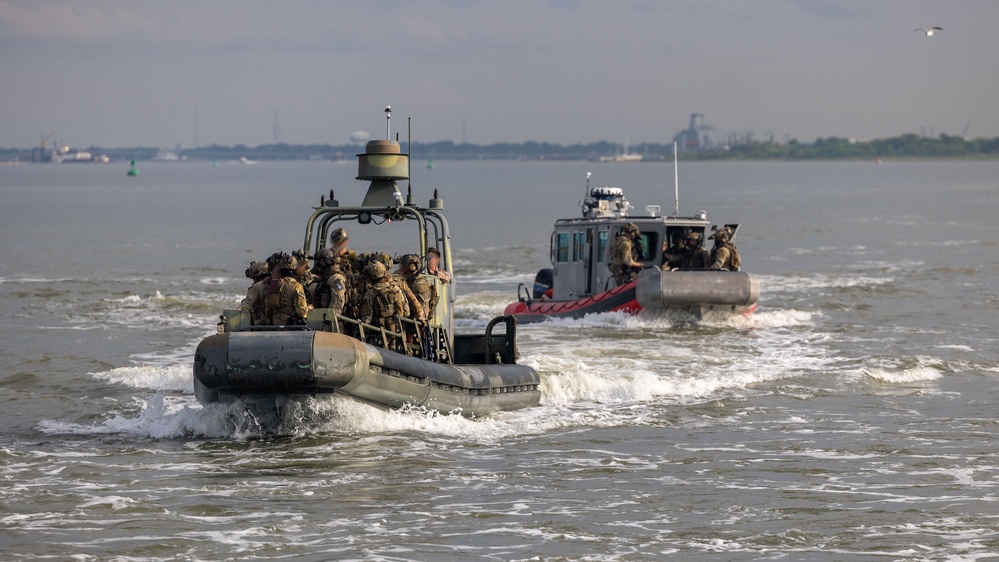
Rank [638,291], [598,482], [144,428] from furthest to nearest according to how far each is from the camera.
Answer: [638,291] → [144,428] → [598,482]

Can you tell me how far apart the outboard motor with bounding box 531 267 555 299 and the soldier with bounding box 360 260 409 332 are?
14.2 metres

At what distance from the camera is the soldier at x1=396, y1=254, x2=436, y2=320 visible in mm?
14531

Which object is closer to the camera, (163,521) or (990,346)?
(163,521)

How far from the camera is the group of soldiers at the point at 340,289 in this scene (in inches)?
526

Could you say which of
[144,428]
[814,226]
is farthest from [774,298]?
[814,226]

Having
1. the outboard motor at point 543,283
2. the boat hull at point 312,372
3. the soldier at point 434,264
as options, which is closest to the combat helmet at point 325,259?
the boat hull at point 312,372

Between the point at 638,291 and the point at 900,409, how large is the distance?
9.03m

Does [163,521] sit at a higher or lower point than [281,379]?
lower

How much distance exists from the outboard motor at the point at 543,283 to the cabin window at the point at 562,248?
0.94 metres

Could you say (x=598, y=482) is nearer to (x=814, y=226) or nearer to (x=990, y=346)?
(x=990, y=346)

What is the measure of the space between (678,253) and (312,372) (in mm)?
14598

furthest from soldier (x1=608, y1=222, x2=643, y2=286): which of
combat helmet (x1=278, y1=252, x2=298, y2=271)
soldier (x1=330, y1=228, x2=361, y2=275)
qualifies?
combat helmet (x1=278, y1=252, x2=298, y2=271)

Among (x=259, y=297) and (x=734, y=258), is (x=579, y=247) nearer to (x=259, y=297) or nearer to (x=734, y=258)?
(x=734, y=258)

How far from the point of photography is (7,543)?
10.1 metres
